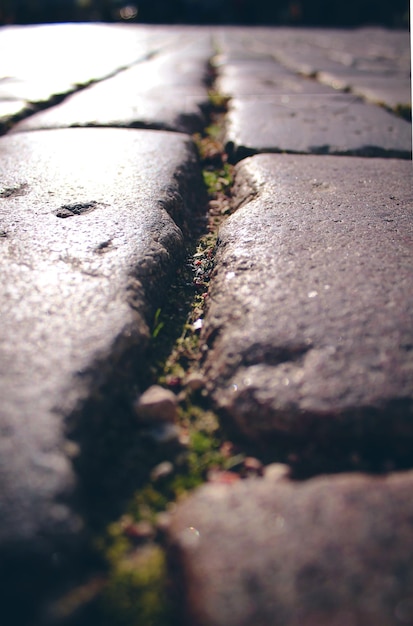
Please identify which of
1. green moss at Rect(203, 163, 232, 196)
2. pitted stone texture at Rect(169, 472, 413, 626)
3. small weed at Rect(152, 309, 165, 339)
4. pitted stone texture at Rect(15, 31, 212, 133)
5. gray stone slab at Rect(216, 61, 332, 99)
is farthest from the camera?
gray stone slab at Rect(216, 61, 332, 99)

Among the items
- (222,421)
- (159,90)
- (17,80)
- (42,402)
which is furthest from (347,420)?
(17,80)

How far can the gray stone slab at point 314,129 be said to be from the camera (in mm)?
1670

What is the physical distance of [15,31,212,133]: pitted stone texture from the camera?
1863 millimetres

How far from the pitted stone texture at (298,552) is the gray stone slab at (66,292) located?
156 mm

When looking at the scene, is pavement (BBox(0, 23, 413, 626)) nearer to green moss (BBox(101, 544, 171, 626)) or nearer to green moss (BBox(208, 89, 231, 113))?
green moss (BBox(101, 544, 171, 626))

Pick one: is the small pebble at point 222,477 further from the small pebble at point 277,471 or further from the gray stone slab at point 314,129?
the gray stone slab at point 314,129

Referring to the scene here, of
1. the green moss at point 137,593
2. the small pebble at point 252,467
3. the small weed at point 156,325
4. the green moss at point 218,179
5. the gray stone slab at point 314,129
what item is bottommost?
the small pebble at point 252,467

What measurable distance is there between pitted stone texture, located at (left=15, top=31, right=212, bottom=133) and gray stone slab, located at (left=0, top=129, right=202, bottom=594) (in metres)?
0.32

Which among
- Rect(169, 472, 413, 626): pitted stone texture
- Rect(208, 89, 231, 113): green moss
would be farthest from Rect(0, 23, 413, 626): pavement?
Rect(208, 89, 231, 113): green moss

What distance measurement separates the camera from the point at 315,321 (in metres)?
0.83

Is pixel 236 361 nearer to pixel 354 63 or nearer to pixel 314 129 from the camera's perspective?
pixel 314 129

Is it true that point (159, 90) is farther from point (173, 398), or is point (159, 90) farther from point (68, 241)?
point (173, 398)

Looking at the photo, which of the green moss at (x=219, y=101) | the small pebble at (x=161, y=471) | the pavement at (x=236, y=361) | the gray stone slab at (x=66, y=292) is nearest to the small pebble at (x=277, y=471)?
the pavement at (x=236, y=361)

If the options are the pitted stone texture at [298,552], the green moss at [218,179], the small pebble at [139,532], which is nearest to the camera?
the pitted stone texture at [298,552]
